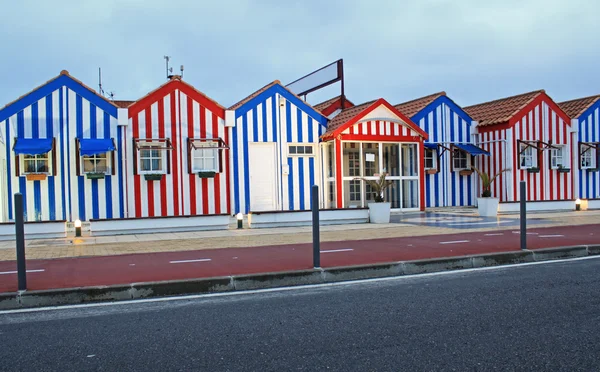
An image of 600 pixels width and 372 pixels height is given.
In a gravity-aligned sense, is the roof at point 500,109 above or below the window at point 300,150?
above

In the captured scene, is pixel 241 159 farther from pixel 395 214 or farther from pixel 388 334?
pixel 388 334

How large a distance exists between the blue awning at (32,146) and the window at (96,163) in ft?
3.50

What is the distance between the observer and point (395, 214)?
730 inches

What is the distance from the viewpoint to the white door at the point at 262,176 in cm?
1838

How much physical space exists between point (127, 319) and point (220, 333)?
1.17 meters

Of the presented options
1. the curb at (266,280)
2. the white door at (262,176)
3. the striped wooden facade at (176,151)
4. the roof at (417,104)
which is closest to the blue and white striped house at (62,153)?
the striped wooden facade at (176,151)

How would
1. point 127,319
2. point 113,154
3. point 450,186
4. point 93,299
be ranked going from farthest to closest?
1. point 450,186
2. point 113,154
3. point 93,299
4. point 127,319

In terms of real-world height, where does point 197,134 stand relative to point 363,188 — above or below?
above

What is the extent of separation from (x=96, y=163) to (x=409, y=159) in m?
10.4

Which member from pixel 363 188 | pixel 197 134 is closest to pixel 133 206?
pixel 197 134

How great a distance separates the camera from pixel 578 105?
2347 cm

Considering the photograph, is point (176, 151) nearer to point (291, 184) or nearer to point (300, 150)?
point (291, 184)

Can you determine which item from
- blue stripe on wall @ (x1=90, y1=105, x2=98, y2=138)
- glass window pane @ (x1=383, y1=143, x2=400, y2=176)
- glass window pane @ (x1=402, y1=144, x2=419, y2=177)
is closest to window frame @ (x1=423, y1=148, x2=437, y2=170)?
glass window pane @ (x1=402, y1=144, x2=419, y2=177)

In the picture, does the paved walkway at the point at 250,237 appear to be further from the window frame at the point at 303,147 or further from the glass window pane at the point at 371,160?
the window frame at the point at 303,147
